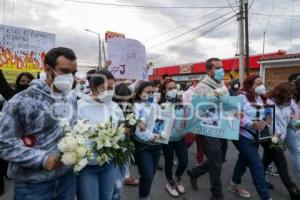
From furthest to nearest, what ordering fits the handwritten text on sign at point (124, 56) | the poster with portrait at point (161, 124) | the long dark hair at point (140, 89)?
1. the handwritten text on sign at point (124, 56)
2. the long dark hair at point (140, 89)
3. the poster with portrait at point (161, 124)

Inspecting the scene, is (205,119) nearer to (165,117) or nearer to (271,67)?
(165,117)

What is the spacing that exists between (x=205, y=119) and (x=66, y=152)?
3040mm

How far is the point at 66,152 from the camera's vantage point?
2178 mm

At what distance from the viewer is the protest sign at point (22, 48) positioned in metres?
7.17

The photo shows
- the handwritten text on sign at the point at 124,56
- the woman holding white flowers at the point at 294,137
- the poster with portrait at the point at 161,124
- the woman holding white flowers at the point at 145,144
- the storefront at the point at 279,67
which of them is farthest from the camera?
the storefront at the point at 279,67

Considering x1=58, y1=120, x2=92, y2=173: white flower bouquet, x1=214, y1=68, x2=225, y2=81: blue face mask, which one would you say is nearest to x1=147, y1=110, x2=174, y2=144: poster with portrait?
x1=214, y1=68, x2=225, y2=81: blue face mask

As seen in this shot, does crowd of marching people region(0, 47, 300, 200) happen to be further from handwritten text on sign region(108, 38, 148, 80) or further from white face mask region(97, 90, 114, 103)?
handwritten text on sign region(108, 38, 148, 80)

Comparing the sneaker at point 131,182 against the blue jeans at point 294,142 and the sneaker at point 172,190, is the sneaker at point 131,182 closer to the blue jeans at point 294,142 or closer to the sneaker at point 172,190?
the sneaker at point 172,190

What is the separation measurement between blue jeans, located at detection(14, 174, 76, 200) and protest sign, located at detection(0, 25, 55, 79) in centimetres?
530

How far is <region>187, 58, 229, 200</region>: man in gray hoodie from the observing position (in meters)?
4.70

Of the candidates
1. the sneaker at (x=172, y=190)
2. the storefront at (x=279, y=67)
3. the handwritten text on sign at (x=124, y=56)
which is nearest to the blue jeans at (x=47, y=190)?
the sneaker at (x=172, y=190)

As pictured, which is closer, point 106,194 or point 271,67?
point 106,194

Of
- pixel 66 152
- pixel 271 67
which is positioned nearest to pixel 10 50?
pixel 66 152

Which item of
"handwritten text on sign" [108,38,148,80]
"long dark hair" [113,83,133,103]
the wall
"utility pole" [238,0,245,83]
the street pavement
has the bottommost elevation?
the street pavement
